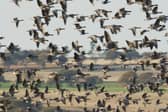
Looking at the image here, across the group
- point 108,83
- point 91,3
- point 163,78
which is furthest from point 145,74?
point 91,3

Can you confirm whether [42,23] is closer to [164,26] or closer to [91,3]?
[91,3]

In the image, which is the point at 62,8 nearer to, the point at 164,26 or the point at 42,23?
the point at 42,23

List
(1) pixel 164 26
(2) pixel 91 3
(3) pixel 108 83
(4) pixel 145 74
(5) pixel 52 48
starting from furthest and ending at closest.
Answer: (3) pixel 108 83 < (4) pixel 145 74 < (5) pixel 52 48 < (1) pixel 164 26 < (2) pixel 91 3

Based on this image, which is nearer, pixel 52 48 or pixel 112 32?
pixel 112 32

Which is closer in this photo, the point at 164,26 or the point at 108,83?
the point at 164,26

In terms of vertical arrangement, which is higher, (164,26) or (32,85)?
(164,26)

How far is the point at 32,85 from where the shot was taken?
51.8m

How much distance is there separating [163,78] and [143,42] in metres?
5.82

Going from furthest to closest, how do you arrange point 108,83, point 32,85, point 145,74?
point 108,83
point 145,74
point 32,85

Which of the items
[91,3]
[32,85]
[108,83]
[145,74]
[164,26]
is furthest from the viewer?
[108,83]

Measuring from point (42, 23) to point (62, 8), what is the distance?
2929mm

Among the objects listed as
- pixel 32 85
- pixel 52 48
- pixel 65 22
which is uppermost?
pixel 65 22

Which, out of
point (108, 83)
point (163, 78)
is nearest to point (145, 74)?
point (108, 83)

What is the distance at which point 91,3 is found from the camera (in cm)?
3881
